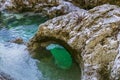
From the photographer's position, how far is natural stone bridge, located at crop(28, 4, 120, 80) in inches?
289

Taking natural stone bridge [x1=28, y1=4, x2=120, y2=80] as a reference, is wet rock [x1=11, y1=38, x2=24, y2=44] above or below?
below

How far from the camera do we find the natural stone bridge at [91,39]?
24.1 ft

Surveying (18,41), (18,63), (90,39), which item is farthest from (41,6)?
(90,39)

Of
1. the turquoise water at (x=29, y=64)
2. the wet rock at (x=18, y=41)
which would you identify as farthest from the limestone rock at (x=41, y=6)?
the wet rock at (x=18, y=41)

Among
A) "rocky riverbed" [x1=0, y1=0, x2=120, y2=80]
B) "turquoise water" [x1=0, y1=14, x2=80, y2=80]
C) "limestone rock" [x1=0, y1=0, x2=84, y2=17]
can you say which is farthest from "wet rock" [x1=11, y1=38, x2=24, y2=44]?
"limestone rock" [x1=0, y1=0, x2=84, y2=17]

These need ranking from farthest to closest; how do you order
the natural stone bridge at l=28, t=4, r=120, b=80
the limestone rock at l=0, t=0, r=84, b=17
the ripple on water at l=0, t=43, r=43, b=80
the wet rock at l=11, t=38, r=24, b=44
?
the limestone rock at l=0, t=0, r=84, b=17, the wet rock at l=11, t=38, r=24, b=44, the ripple on water at l=0, t=43, r=43, b=80, the natural stone bridge at l=28, t=4, r=120, b=80

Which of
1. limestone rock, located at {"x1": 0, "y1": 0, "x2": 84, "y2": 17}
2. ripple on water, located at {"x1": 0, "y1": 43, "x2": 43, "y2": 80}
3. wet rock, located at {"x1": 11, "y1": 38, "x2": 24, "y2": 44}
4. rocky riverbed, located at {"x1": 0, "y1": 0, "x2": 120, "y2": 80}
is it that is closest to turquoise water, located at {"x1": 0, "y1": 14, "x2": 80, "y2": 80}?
ripple on water, located at {"x1": 0, "y1": 43, "x2": 43, "y2": 80}

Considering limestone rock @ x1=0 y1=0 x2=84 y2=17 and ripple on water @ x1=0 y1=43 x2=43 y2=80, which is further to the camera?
limestone rock @ x1=0 y1=0 x2=84 y2=17

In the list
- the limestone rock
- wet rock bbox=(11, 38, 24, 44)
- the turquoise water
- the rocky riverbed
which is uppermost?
the rocky riverbed

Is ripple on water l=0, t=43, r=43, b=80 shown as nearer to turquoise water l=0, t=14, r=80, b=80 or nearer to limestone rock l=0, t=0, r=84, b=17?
turquoise water l=0, t=14, r=80, b=80

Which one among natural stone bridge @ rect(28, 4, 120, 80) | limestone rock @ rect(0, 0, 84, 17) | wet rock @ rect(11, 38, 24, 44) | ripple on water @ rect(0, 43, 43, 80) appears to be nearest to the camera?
natural stone bridge @ rect(28, 4, 120, 80)

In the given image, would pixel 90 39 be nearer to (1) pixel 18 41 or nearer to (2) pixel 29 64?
(2) pixel 29 64

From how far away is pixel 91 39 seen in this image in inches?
320

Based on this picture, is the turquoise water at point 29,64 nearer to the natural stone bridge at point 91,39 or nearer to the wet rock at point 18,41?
the wet rock at point 18,41
